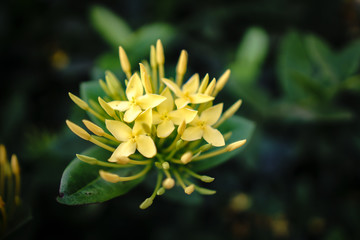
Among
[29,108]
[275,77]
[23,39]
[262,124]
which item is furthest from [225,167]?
[23,39]

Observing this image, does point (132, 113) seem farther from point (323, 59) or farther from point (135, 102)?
point (323, 59)

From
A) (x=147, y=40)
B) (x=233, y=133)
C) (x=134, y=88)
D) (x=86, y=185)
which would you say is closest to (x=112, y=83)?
(x=134, y=88)

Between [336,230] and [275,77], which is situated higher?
A: [275,77]

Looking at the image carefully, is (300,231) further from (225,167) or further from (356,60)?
(356,60)

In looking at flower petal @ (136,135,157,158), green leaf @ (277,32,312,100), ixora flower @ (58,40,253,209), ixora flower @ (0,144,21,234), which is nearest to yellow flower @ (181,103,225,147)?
ixora flower @ (58,40,253,209)

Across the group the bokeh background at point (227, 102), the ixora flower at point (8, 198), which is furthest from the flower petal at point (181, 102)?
the bokeh background at point (227, 102)

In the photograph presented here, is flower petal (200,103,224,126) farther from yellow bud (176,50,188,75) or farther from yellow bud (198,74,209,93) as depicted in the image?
yellow bud (176,50,188,75)
